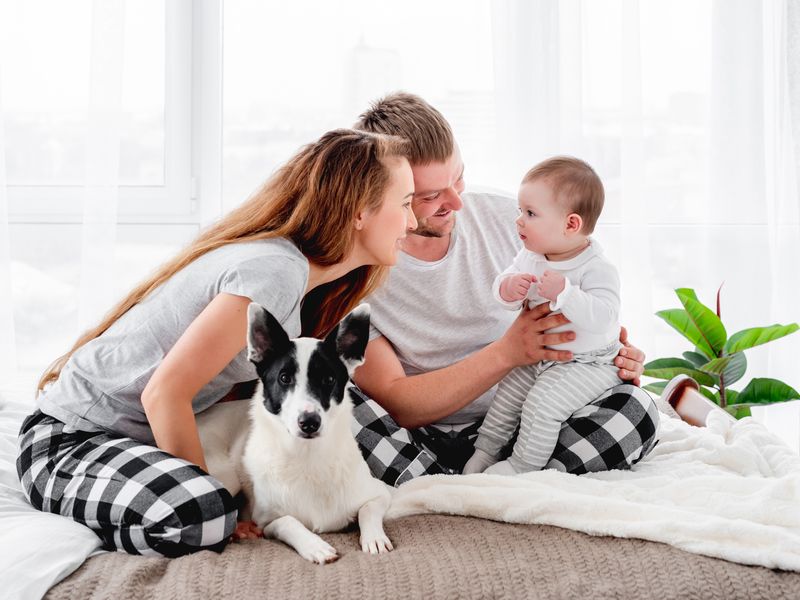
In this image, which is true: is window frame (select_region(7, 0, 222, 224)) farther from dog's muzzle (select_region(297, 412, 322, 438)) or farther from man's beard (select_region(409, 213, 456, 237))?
dog's muzzle (select_region(297, 412, 322, 438))

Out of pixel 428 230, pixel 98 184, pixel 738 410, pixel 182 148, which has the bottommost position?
pixel 738 410

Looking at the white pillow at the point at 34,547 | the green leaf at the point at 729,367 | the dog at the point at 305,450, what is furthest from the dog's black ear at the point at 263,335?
the green leaf at the point at 729,367

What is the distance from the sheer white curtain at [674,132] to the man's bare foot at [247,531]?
6.59 feet

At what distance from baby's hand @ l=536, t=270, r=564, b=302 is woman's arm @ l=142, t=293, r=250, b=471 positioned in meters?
0.63

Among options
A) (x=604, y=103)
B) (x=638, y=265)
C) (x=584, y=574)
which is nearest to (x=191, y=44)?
(x=604, y=103)

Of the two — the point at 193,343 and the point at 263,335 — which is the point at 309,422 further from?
the point at 193,343

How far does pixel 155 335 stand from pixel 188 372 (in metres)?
0.21

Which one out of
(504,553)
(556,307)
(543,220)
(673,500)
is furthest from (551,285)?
(504,553)

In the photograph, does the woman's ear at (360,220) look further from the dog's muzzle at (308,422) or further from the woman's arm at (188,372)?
the dog's muzzle at (308,422)

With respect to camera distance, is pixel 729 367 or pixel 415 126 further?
pixel 729 367

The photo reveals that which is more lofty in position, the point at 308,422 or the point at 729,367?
the point at 308,422

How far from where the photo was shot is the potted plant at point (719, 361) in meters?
2.82


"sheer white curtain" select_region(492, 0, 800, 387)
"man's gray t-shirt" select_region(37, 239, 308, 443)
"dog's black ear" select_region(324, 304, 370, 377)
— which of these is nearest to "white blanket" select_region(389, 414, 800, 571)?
"dog's black ear" select_region(324, 304, 370, 377)

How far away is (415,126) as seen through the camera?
6.52 ft
